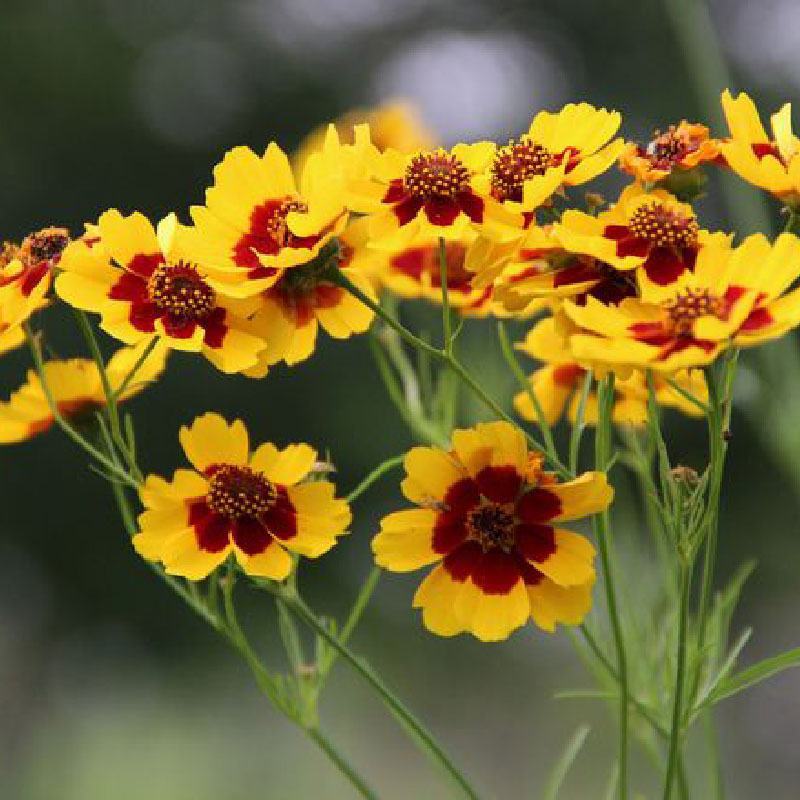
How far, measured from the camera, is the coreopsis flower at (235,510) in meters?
0.73

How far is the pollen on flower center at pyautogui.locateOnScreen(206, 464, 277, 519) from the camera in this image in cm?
75

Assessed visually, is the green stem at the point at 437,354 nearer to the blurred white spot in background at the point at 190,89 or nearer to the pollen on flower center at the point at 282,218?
the pollen on flower center at the point at 282,218

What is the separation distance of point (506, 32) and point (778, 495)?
8.81 ft

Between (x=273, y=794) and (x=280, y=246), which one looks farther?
(x=273, y=794)

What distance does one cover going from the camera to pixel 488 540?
719 mm

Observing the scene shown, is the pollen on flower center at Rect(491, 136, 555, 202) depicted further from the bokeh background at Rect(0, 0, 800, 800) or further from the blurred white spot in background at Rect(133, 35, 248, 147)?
the blurred white spot in background at Rect(133, 35, 248, 147)

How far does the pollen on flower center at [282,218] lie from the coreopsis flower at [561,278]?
111mm

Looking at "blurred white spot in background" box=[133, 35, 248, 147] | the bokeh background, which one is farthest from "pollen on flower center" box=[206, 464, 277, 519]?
"blurred white spot in background" box=[133, 35, 248, 147]

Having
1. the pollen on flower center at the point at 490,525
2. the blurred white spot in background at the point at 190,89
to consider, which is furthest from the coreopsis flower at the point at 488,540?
the blurred white spot in background at the point at 190,89

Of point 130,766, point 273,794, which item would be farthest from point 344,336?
point 130,766

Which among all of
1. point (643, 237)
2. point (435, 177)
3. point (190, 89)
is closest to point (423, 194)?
point (435, 177)

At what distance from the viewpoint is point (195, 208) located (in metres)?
0.73

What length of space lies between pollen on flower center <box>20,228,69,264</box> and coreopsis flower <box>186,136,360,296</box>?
3.4 inches

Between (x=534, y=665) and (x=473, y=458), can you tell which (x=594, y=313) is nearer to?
(x=473, y=458)
